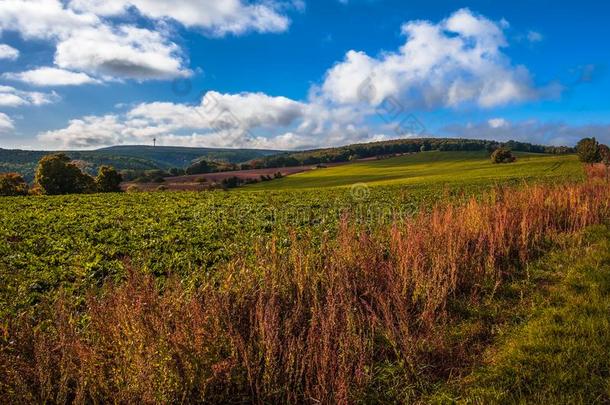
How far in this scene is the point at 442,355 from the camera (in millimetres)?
5445

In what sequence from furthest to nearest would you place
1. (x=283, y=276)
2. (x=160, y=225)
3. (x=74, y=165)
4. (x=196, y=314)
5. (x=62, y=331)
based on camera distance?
1. (x=74, y=165)
2. (x=160, y=225)
3. (x=283, y=276)
4. (x=196, y=314)
5. (x=62, y=331)

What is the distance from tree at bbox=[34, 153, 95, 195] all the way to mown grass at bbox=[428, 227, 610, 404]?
71.9 m

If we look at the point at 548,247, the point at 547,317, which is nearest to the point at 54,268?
the point at 547,317

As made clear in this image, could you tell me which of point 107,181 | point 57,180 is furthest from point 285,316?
point 57,180

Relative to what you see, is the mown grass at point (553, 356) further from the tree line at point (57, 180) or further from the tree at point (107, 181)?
the tree line at point (57, 180)

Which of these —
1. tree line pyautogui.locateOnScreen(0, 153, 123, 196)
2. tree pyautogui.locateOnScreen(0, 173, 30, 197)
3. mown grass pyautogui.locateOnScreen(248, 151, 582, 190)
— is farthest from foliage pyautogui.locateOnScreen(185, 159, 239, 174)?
tree pyautogui.locateOnScreen(0, 173, 30, 197)

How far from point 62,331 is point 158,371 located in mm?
1308

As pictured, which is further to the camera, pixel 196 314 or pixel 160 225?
pixel 160 225

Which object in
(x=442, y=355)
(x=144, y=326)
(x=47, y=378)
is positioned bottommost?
(x=442, y=355)

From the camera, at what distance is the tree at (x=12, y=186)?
192 feet

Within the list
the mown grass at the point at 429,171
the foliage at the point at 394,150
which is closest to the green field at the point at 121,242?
the mown grass at the point at 429,171

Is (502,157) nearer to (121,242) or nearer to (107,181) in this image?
(107,181)

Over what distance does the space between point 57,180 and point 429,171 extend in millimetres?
68805

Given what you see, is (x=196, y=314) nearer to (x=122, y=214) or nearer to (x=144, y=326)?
(x=144, y=326)
